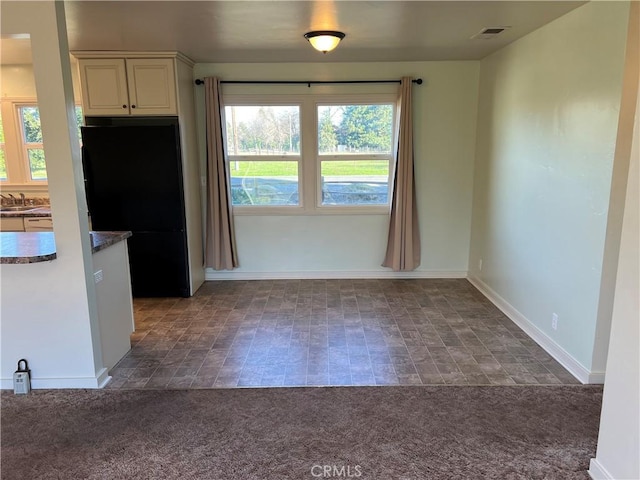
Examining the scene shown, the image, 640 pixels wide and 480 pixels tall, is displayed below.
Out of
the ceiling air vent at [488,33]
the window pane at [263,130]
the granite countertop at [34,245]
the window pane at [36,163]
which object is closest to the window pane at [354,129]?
the window pane at [263,130]

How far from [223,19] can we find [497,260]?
332 cm

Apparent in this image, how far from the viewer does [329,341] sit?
3508 mm

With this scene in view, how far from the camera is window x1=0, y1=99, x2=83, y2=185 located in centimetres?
507

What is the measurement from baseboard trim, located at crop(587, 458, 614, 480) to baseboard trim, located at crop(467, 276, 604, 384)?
36.0 inches

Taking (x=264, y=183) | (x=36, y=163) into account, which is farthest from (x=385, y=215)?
(x=36, y=163)

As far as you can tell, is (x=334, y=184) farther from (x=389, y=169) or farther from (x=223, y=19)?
(x=223, y=19)

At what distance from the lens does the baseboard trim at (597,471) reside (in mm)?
1912

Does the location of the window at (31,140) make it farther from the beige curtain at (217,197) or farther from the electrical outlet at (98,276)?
the electrical outlet at (98,276)

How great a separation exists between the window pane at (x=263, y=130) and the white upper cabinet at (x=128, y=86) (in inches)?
32.4

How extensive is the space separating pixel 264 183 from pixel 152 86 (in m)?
1.57

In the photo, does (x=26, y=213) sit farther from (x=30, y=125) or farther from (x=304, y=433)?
(x=304, y=433)

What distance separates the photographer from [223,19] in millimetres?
3029

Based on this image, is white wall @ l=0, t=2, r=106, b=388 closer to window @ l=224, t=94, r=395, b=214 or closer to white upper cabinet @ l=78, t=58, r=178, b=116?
white upper cabinet @ l=78, t=58, r=178, b=116

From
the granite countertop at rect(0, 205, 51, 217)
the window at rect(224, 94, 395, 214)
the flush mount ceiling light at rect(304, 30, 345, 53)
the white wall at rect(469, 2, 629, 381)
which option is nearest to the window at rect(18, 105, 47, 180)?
the granite countertop at rect(0, 205, 51, 217)
